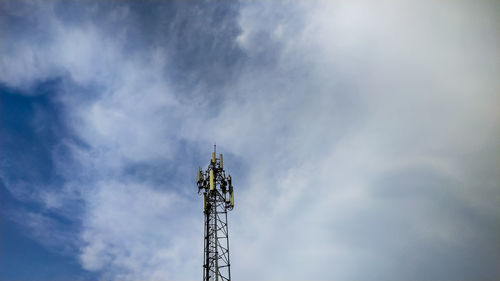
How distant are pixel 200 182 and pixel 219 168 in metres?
3.01

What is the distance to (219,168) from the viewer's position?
127 feet

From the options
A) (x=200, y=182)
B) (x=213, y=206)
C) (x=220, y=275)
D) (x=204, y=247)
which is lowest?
(x=220, y=275)

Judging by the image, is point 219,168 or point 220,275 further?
point 219,168

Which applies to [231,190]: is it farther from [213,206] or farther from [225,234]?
[225,234]

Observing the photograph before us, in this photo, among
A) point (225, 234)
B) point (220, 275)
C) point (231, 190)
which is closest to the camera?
point (220, 275)

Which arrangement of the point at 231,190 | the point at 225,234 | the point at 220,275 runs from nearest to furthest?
the point at 220,275 → the point at 225,234 → the point at 231,190

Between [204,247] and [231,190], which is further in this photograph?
[231,190]

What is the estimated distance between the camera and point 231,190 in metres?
38.3

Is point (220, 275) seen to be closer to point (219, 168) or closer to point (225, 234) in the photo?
Result: point (225, 234)

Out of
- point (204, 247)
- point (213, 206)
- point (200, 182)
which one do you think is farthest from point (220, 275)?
point (200, 182)

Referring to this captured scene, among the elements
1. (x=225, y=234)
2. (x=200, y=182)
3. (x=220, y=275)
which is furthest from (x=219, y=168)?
(x=220, y=275)

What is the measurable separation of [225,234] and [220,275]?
4517 mm

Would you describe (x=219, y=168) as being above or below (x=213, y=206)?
above

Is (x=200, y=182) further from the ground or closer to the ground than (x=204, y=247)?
further from the ground
